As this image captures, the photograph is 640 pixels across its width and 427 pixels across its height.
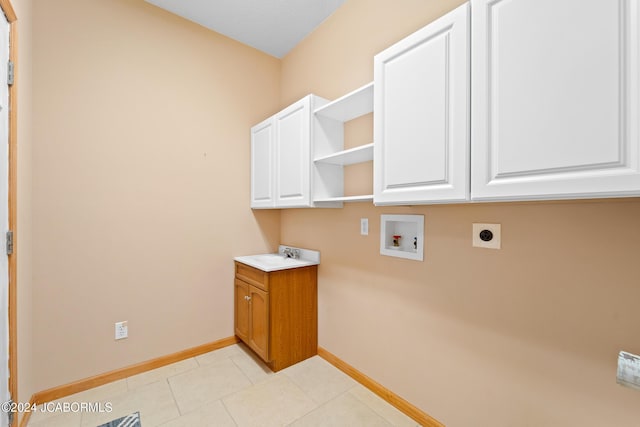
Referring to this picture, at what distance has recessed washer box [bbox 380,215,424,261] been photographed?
159 centimetres

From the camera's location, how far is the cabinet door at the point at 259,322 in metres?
2.05

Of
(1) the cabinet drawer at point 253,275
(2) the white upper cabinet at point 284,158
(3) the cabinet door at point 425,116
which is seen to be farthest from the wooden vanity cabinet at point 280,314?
(3) the cabinet door at point 425,116

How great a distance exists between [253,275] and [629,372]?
2087mm

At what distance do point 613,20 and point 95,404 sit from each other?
308 centimetres

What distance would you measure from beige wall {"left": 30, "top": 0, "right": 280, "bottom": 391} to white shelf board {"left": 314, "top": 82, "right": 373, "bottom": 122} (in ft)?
3.52

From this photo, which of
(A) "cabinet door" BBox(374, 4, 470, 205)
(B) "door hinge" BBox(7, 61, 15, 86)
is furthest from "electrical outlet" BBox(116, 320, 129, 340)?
(A) "cabinet door" BBox(374, 4, 470, 205)

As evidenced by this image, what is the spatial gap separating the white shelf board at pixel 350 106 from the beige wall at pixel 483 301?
Answer: 0.15 m

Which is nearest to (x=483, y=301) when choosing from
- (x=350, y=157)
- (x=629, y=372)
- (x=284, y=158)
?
(x=629, y=372)

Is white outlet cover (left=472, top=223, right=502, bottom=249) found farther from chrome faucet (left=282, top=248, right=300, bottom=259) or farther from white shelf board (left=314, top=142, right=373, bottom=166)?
chrome faucet (left=282, top=248, right=300, bottom=259)

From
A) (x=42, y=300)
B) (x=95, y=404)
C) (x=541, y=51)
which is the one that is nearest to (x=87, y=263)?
(x=42, y=300)

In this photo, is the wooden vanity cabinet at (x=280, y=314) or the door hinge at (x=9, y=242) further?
the wooden vanity cabinet at (x=280, y=314)

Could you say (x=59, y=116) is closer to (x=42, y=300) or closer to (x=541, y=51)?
(x=42, y=300)

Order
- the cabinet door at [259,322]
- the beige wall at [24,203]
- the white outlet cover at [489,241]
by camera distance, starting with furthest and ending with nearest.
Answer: the cabinet door at [259,322] < the beige wall at [24,203] < the white outlet cover at [489,241]

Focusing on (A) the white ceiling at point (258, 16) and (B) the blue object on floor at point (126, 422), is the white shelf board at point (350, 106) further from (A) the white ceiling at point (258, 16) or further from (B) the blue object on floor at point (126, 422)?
(B) the blue object on floor at point (126, 422)
